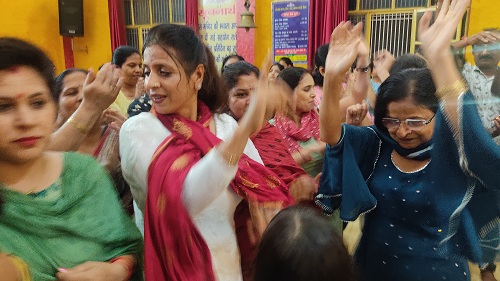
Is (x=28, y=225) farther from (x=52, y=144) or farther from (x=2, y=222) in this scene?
(x=52, y=144)

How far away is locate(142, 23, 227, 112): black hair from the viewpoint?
3.93 feet

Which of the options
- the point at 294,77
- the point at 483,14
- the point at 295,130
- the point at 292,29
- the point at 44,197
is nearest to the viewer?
the point at 44,197

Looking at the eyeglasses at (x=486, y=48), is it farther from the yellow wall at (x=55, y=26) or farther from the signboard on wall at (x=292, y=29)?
the yellow wall at (x=55, y=26)

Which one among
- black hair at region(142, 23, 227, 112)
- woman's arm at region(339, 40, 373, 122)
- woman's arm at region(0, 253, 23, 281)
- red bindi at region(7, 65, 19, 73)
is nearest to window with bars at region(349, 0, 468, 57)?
woman's arm at region(339, 40, 373, 122)

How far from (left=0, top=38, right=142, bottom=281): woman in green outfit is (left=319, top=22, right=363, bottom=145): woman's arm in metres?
0.68

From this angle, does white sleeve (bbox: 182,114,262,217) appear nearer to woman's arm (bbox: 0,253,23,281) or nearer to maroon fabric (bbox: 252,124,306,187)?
woman's arm (bbox: 0,253,23,281)

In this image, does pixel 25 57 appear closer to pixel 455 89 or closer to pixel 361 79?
pixel 455 89

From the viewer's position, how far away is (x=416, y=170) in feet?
4.08

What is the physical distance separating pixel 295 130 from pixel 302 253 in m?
1.61

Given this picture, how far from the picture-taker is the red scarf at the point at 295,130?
2.23 metres

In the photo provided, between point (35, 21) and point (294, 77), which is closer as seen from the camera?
point (294, 77)

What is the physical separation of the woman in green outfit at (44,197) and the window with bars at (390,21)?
5.33 m

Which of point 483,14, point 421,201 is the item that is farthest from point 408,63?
point 483,14

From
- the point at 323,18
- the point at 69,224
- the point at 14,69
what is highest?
the point at 323,18
